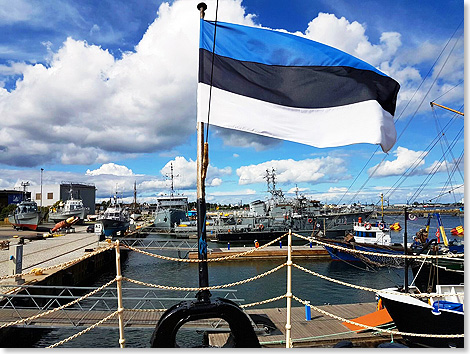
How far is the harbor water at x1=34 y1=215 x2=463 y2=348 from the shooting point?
42.7 feet

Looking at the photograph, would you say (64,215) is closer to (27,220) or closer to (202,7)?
(27,220)

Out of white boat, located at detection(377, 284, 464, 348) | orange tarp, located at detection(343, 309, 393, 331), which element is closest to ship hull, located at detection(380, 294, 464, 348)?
white boat, located at detection(377, 284, 464, 348)

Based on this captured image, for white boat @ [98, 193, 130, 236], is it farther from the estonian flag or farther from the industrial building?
the industrial building

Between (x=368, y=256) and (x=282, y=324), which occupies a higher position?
(x=282, y=324)

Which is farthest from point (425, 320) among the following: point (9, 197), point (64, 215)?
point (9, 197)

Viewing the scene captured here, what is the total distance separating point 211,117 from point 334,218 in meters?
55.1

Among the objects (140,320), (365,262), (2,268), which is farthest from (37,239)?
(365,262)

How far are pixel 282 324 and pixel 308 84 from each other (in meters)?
9.08

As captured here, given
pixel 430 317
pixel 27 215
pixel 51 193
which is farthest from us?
pixel 51 193

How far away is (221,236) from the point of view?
47.7 meters

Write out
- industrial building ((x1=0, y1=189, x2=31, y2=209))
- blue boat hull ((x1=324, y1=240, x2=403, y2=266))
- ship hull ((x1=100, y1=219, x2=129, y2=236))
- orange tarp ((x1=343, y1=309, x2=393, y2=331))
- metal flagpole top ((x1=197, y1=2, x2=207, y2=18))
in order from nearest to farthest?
1. metal flagpole top ((x1=197, y1=2, x2=207, y2=18))
2. orange tarp ((x1=343, y1=309, x2=393, y2=331))
3. blue boat hull ((x1=324, y1=240, x2=403, y2=266))
4. ship hull ((x1=100, y1=219, x2=129, y2=236))
5. industrial building ((x1=0, y1=189, x2=31, y2=209))

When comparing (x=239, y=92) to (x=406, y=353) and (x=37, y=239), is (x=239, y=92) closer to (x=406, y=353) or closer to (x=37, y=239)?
(x=406, y=353)

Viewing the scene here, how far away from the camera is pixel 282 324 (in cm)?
1148

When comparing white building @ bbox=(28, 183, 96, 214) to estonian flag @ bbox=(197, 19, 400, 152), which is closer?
estonian flag @ bbox=(197, 19, 400, 152)
